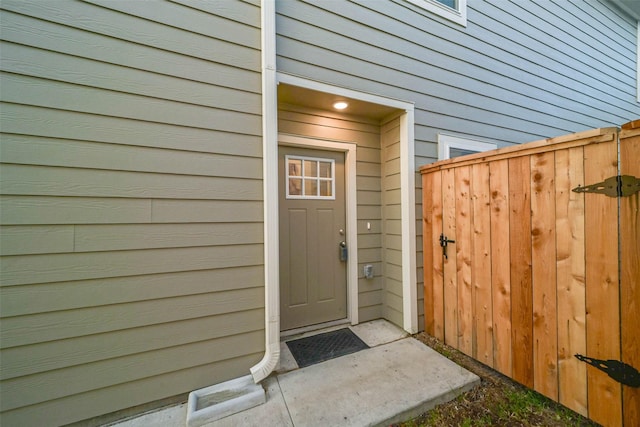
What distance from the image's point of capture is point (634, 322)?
4.18 ft

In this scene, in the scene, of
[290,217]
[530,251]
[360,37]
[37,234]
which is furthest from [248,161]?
[530,251]

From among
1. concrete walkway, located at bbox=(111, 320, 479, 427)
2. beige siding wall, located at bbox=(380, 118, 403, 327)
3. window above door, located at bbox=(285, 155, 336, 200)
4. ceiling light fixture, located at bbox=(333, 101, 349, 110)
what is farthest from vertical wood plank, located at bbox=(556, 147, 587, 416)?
window above door, located at bbox=(285, 155, 336, 200)

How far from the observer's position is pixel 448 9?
2676 mm

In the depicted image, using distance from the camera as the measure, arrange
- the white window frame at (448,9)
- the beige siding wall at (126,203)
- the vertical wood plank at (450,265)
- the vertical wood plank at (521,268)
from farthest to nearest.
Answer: the white window frame at (448,9), the vertical wood plank at (450,265), the vertical wood plank at (521,268), the beige siding wall at (126,203)

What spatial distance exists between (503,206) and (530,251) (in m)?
0.37

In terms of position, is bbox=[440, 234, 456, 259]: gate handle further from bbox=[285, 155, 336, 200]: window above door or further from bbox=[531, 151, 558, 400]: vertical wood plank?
bbox=[285, 155, 336, 200]: window above door

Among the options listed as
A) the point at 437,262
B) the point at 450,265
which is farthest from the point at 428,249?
the point at 450,265

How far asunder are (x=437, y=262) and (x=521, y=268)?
0.72m

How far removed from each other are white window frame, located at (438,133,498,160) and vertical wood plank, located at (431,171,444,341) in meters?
0.47

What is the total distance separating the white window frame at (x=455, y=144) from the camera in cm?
267

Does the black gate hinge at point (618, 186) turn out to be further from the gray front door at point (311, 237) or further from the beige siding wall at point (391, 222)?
the gray front door at point (311, 237)

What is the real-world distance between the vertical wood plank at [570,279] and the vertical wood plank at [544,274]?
30 millimetres

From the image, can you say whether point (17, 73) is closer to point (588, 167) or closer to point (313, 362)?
point (313, 362)

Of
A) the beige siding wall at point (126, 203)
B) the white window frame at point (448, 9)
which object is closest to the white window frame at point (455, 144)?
the white window frame at point (448, 9)
